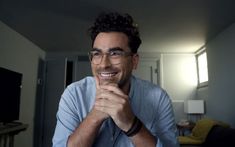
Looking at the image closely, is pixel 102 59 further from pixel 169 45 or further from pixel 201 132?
pixel 169 45

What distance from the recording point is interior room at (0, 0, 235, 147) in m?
3.15

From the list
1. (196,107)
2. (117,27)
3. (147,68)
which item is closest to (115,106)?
(117,27)

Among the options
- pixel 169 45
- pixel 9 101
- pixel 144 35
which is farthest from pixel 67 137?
pixel 169 45

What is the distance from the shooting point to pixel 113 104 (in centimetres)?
76

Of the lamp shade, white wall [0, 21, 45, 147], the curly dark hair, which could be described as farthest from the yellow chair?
the curly dark hair

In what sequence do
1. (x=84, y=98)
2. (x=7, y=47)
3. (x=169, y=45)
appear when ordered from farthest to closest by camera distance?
(x=169, y=45) < (x=7, y=47) < (x=84, y=98)

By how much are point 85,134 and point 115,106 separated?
0.15 m

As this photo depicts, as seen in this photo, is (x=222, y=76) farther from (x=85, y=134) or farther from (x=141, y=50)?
(x=85, y=134)

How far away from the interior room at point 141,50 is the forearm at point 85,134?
2.36 meters

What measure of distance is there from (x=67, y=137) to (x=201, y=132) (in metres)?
3.58

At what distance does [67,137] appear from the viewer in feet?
2.73

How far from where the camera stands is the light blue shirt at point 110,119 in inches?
34.6

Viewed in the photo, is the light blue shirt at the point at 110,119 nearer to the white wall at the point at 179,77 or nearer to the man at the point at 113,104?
the man at the point at 113,104

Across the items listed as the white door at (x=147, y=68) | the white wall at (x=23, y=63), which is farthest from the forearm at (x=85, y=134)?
the white door at (x=147, y=68)
